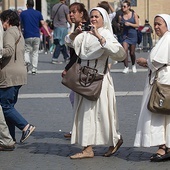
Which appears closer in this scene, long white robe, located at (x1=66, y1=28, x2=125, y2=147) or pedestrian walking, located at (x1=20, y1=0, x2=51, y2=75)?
long white robe, located at (x1=66, y1=28, x2=125, y2=147)

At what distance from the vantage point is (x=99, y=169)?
27.1ft

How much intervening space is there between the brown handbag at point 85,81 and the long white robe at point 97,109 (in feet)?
0.30

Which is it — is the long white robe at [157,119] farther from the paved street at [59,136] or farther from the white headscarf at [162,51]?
the paved street at [59,136]

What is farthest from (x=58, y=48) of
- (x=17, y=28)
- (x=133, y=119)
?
(x=17, y=28)

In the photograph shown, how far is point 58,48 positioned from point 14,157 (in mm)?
13584

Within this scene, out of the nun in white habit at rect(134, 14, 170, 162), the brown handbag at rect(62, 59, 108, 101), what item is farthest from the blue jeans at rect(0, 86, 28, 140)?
the nun in white habit at rect(134, 14, 170, 162)

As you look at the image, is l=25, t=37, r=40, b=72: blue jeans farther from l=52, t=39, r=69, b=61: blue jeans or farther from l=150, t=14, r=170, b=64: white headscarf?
l=150, t=14, r=170, b=64: white headscarf

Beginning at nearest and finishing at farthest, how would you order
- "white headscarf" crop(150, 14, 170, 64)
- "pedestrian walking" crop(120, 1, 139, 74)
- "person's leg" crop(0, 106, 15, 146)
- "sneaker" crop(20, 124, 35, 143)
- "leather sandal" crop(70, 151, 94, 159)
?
"white headscarf" crop(150, 14, 170, 64) → "leather sandal" crop(70, 151, 94, 159) → "person's leg" crop(0, 106, 15, 146) → "sneaker" crop(20, 124, 35, 143) → "pedestrian walking" crop(120, 1, 139, 74)

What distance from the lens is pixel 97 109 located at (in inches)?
345

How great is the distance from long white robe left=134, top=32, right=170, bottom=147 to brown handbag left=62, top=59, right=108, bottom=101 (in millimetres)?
605

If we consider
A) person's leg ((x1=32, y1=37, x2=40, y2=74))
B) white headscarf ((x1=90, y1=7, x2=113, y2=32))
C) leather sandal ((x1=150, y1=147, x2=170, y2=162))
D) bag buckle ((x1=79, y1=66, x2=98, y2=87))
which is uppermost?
white headscarf ((x1=90, y1=7, x2=113, y2=32))

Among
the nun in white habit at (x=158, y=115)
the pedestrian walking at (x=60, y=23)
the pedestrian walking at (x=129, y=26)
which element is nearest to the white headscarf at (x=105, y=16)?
the nun in white habit at (x=158, y=115)

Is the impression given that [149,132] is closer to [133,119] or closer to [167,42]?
[167,42]

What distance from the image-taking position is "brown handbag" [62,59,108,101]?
8.66 meters
